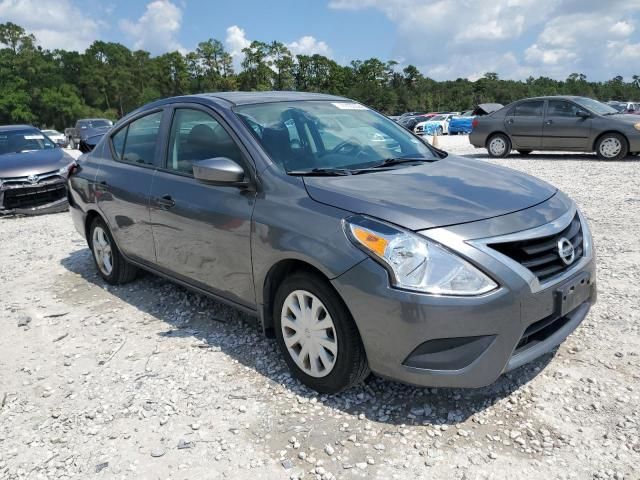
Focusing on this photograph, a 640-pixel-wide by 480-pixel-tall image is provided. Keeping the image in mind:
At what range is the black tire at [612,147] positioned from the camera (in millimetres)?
11961

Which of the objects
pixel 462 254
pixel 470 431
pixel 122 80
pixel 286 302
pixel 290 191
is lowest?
pixel 470 431

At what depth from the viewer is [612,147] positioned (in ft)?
39.7

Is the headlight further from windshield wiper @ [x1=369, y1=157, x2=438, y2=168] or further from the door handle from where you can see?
the door handle

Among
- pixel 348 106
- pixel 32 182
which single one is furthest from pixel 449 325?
pixel 32 182

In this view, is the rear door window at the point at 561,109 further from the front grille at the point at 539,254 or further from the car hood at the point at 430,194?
the front grille at the point at 539,254

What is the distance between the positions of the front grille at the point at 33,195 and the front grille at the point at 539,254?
8.30 m

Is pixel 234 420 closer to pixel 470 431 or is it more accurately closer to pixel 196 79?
pixel 470 431

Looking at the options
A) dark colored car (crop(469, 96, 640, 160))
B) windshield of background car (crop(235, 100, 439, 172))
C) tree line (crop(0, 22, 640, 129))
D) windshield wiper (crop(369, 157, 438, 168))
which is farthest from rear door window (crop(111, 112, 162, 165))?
tree line (crop(0, 22, 640, 129))

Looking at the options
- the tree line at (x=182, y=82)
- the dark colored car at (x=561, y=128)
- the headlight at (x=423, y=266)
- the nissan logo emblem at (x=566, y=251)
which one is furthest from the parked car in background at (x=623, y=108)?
the tree line at (x=182, y=82)

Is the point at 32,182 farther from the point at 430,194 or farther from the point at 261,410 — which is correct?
the point at 430,194

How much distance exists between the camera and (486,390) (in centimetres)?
309

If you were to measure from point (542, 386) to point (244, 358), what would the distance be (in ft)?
6.11

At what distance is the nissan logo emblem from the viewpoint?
9.29ft

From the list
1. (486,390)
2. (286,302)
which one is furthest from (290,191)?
(486,390)
